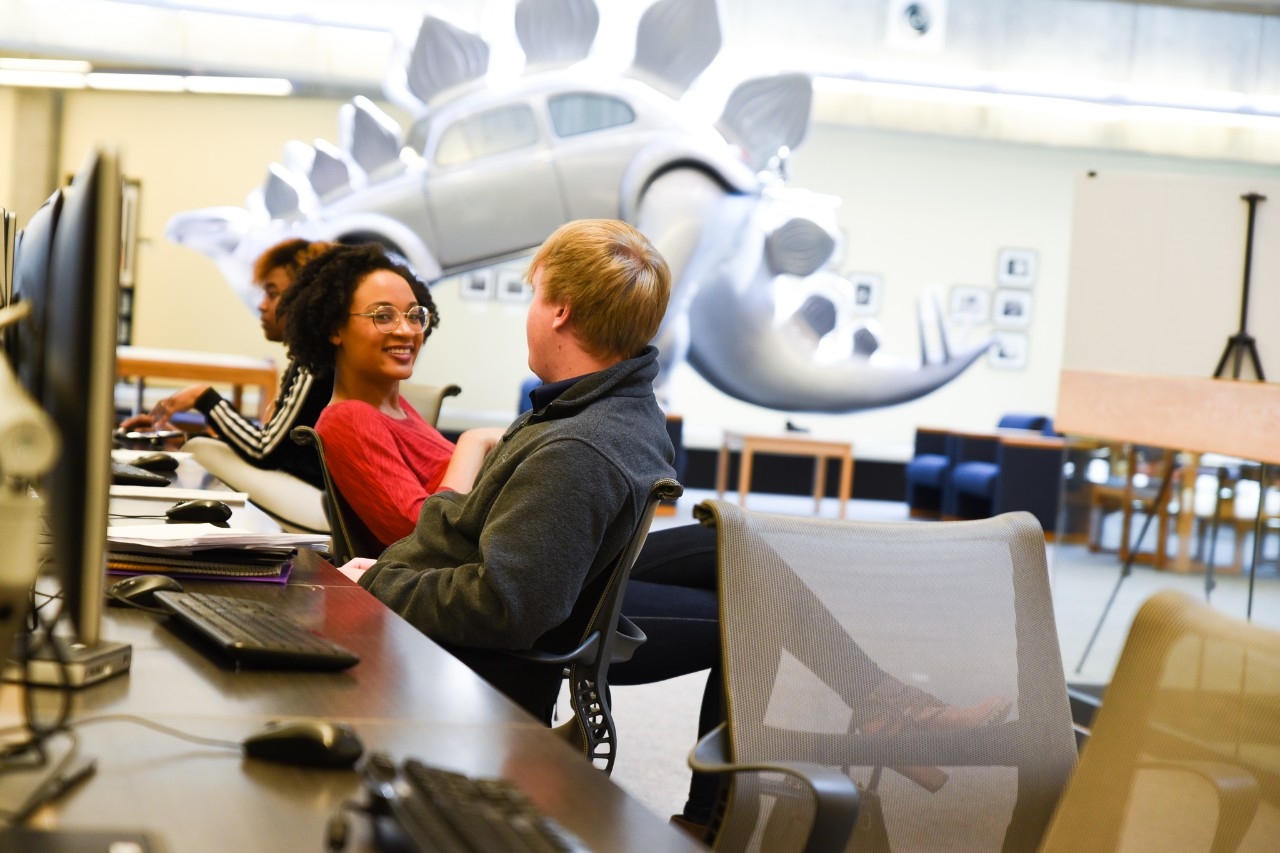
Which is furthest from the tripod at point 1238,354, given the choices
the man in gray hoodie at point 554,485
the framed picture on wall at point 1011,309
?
the framed picture on wall at point 1011,309

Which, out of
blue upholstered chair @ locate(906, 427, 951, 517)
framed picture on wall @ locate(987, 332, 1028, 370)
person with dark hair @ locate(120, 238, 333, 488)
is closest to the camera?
person with dark hair @ locate(120, 238, 333, 488)

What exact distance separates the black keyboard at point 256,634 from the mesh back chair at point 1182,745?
2.47ft

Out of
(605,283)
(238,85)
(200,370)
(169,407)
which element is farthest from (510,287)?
(605,283)

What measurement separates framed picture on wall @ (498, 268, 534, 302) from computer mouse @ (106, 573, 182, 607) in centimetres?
833

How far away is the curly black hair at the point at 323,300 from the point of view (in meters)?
2.95

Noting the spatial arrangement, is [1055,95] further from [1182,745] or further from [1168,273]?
[1182,745]

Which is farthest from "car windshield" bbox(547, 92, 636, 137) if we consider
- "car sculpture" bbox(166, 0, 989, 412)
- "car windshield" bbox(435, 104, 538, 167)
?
"car windshield" bbox(435, 104, 538, 167)

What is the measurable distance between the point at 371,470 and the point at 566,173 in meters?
7.04

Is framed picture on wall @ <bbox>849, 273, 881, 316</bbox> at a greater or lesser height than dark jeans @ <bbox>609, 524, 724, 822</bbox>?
greater

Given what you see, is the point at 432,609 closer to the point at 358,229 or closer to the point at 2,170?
the point at 358,229

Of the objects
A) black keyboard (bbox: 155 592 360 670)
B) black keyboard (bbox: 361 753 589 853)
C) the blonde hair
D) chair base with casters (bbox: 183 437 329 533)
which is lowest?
chair base with casters (bbox: 183 437 329 533)

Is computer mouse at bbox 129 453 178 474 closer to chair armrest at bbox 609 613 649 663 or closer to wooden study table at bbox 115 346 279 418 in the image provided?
chair armrest at bbox 609 613 649 663

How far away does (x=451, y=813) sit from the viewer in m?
0.78

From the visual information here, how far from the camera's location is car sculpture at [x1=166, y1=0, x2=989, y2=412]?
923 centimetres
